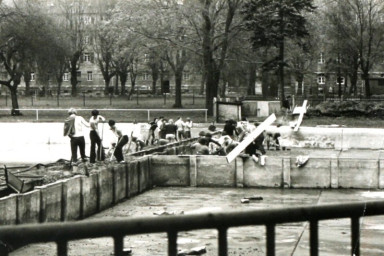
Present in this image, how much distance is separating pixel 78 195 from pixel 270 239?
2006 cm

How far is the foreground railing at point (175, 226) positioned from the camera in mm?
3256

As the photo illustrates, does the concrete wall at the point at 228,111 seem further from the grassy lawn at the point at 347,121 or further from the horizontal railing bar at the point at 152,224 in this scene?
the horizontal railing bar at the point at 152,224

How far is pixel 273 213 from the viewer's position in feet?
11.7

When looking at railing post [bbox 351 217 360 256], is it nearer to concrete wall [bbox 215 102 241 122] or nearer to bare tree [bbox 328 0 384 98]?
concrete wall [bbox 215 102 241 122]

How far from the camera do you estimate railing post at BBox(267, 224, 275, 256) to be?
3.62 metres

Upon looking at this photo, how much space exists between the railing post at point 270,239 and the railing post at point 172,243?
1.42 feet

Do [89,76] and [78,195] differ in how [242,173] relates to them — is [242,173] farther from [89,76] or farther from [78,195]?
[89,76]

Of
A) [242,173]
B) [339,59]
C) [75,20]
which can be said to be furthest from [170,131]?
[75,20]

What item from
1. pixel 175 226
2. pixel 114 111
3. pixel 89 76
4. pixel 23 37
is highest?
pixel 23 37

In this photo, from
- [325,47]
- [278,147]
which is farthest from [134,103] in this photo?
[278,147]

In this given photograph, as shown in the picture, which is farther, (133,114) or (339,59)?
(339,59)

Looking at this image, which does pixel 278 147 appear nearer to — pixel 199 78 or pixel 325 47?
pixel 325 47

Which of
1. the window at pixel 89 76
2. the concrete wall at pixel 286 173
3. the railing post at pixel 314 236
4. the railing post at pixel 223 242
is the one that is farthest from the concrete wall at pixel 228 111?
the window at pixel 89 76

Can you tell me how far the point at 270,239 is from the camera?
367 centimetres
